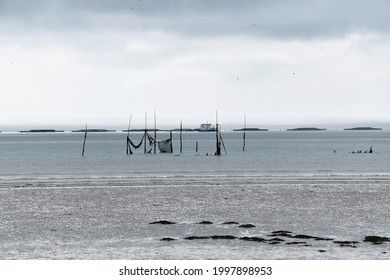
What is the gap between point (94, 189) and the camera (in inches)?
1523

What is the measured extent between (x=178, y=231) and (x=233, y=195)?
1273cm

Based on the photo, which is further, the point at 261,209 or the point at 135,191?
the point at 135,191

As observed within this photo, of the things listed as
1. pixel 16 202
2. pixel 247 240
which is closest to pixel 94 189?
pixel 16 202

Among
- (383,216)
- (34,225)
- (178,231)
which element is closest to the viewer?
(178,231)

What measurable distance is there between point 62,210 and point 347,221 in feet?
40.9

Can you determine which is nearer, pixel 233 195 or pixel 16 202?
pixel 16 202

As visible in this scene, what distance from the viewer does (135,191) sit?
37.1 m

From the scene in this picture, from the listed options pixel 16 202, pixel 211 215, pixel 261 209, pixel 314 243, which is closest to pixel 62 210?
pixel 16 202

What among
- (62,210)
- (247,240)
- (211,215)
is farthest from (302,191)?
(247,240)

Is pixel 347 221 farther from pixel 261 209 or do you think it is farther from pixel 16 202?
pixel 16 202

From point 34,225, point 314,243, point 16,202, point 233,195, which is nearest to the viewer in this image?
point 314,243

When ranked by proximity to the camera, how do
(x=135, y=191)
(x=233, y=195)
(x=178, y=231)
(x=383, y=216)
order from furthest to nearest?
(x=135, y=191)
(x=233, y=195)
(x=383, y=216)
(x=178, y=231)

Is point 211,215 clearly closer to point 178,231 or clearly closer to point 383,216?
point 178,231

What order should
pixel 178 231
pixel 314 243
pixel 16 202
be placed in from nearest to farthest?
pixel 314 243 < pixel 178 231 < pixel 16 202
